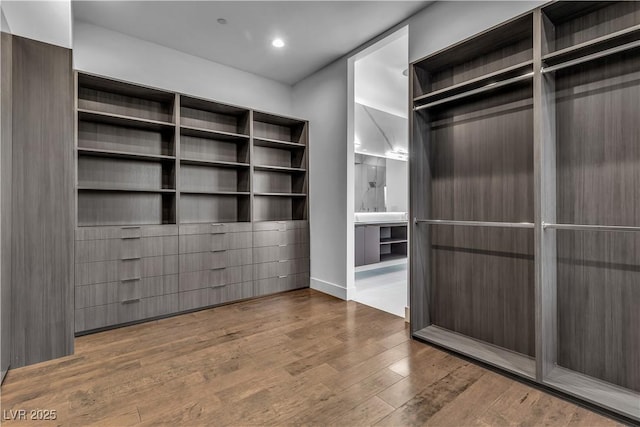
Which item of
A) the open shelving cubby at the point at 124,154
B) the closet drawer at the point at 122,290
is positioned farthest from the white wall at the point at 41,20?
the closet drawer at the point at 122,290

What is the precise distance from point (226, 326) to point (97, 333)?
113cm

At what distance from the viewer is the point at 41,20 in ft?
7.63

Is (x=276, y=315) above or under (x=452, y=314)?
under

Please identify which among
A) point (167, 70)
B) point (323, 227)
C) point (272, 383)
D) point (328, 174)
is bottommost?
point (272, 383)

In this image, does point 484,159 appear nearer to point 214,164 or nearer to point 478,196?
point 478,196

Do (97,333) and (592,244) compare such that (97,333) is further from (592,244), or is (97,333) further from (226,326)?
(592,244)

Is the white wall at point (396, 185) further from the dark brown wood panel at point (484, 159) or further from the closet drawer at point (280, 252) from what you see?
the dark brown wood panel at point (484, 159)

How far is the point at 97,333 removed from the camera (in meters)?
2.79

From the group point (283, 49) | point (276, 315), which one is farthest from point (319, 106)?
point (276, 315)

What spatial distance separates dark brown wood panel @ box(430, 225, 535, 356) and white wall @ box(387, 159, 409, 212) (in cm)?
332

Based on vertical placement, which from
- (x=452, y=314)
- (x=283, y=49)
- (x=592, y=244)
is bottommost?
(x=452, y=314)

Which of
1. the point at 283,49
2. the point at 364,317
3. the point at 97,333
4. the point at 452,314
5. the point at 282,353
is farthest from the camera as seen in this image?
the point at 283,49

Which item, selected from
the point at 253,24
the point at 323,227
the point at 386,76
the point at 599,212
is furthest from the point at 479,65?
the point at 323,227

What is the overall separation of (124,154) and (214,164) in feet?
3.20
